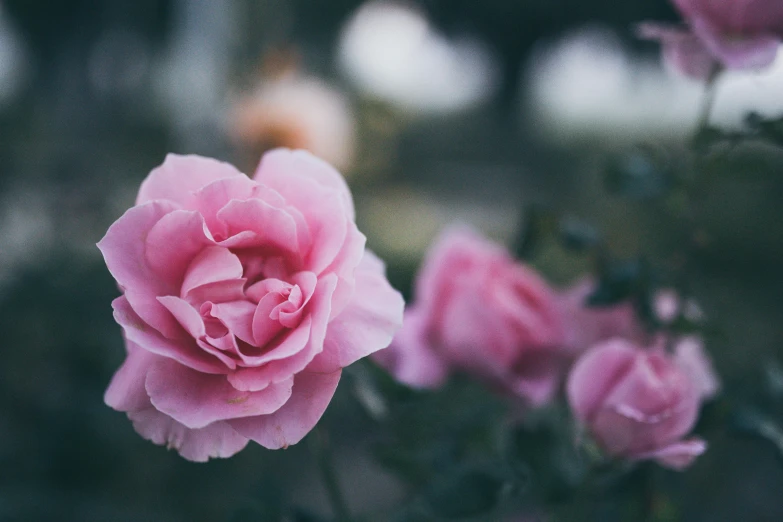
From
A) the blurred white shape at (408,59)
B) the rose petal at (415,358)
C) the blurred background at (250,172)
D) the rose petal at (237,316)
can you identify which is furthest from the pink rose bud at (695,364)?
the blurred white shape at (408,59)

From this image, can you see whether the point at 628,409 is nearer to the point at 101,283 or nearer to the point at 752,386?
the point at 752,386

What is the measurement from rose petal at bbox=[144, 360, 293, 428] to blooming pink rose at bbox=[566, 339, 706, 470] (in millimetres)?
194

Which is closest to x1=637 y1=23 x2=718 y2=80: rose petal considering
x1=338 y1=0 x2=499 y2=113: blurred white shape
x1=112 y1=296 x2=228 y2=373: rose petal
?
x1=112 y1=296 x2=228 y2=373: rose petal

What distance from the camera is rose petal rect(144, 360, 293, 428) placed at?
0.30 m

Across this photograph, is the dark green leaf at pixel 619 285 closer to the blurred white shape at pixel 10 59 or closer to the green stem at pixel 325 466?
the green stem at pixel 325 466

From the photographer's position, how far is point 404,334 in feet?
1.65

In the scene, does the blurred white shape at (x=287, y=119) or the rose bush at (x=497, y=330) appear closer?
the rose bush at (x=497, y=330)

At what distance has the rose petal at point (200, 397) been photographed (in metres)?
0.30

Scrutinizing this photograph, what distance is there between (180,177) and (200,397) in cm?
11

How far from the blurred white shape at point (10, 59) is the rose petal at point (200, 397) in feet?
12.8

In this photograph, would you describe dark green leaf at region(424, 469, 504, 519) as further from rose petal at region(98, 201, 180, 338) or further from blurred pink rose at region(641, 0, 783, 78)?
blurred pink rose at region(641, 0, 783, 78)

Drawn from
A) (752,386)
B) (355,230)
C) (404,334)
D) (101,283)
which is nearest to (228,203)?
(355,230)

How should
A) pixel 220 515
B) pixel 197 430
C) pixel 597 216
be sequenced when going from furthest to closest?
1. pixel 597 216
2. pixel 220 515
3. pixel 197 430

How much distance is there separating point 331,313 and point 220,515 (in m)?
0.96
